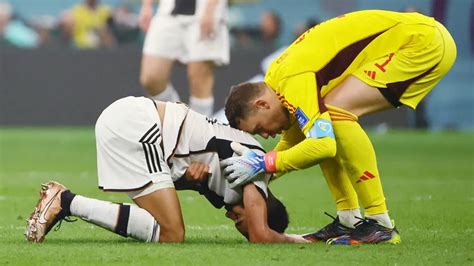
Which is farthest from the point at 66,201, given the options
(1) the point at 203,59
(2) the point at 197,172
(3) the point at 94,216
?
(1) the point at 203,59

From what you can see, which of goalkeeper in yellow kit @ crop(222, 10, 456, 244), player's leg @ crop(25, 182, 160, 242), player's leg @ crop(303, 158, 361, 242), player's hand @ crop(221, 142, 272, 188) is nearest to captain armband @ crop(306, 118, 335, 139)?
goalkeeper in yellow kit @ crop(222, 10, 456, 244)

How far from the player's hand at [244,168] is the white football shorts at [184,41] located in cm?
566

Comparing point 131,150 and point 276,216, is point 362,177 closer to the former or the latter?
point 276,216

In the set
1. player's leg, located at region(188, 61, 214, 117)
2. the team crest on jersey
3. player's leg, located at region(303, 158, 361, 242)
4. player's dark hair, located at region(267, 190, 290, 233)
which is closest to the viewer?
the team crest on jersey

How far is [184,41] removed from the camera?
12859 millimetres

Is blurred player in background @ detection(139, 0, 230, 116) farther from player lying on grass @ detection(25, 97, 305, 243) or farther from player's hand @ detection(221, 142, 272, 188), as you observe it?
player's hand @ detection(221, 142, 272, 188)

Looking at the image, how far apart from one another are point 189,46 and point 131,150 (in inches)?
226

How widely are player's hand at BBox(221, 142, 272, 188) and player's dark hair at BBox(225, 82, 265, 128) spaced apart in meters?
0.23

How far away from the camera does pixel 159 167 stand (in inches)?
278

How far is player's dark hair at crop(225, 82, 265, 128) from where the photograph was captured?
7.10 meters

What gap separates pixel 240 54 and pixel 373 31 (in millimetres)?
12145

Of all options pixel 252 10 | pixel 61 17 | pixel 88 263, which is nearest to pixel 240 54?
pixel 252 10

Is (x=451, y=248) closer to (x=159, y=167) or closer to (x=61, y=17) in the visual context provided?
(x=159, y=167)

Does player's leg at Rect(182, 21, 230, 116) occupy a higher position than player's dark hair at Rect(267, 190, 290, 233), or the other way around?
player's dark hair at Rect(267, 190, 290, 233)
